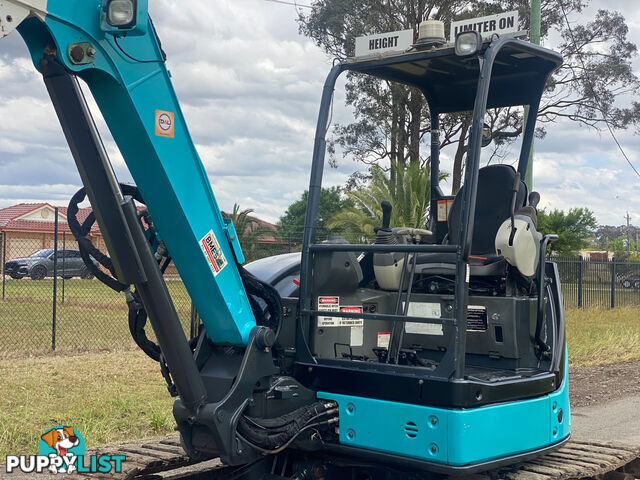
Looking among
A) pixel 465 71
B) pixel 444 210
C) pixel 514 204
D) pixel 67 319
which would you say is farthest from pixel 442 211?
pixel 67 319

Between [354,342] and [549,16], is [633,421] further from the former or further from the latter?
[549,16]

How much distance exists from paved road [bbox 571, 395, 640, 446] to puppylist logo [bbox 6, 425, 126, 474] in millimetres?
4572

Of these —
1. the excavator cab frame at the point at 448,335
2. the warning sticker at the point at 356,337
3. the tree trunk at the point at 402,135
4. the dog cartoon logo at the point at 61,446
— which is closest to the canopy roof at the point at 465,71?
the excavator cab frame at the point at 448,335

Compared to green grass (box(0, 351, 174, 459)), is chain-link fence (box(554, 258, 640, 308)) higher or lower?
higher

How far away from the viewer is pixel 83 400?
7.82m

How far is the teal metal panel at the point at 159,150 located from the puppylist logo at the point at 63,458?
123 centimetres

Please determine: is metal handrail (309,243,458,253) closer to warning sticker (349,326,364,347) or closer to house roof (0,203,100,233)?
warning sticker (349,326,364,347)

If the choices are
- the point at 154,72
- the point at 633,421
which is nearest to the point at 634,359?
the point at 633,421

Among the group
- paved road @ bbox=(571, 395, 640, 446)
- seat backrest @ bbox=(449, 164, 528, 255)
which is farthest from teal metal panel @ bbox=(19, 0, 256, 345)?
paved road @ bbox=(571, 395, 640, 446)

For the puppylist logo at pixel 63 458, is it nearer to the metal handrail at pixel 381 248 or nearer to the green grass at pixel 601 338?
the metal handrail at pixel 381 248

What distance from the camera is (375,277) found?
210 inches

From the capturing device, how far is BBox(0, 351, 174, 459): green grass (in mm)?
6777

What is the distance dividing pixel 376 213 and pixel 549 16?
9.09 m

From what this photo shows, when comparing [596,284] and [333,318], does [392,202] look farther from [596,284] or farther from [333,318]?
[333,318]
